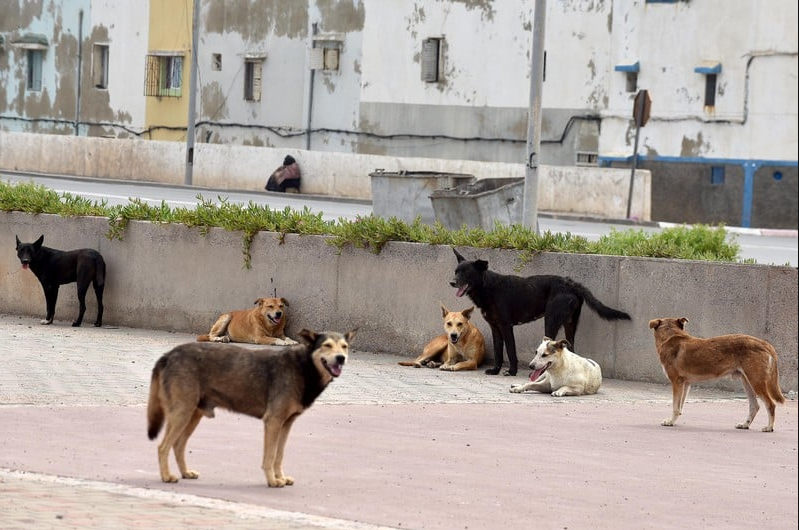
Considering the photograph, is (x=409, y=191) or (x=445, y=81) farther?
(x=445, y=81)

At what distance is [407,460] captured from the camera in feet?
31.7

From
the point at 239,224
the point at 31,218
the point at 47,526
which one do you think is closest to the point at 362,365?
the point at 239,224

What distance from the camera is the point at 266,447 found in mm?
8594

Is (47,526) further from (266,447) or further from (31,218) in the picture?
(31,218)

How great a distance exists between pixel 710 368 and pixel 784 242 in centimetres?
2093

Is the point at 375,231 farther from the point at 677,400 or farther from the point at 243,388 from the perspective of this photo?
the point at 243,388

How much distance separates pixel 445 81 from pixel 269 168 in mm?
8387

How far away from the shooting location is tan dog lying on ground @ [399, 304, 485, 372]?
15.3 metres

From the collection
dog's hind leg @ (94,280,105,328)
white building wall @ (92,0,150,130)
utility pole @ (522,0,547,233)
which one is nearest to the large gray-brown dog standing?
dog's hind leg @ (94,280,105,328)

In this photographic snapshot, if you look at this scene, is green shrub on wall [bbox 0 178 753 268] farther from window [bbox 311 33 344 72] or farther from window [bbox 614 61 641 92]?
window [bbox 311 33 344 72]

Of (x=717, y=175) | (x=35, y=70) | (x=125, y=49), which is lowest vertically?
(x=717, y=175)

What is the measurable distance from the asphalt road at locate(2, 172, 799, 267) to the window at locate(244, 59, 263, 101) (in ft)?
33.5

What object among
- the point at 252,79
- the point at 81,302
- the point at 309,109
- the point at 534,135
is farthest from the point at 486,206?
the point at 252,79

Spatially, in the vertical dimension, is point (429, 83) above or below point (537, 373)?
above
